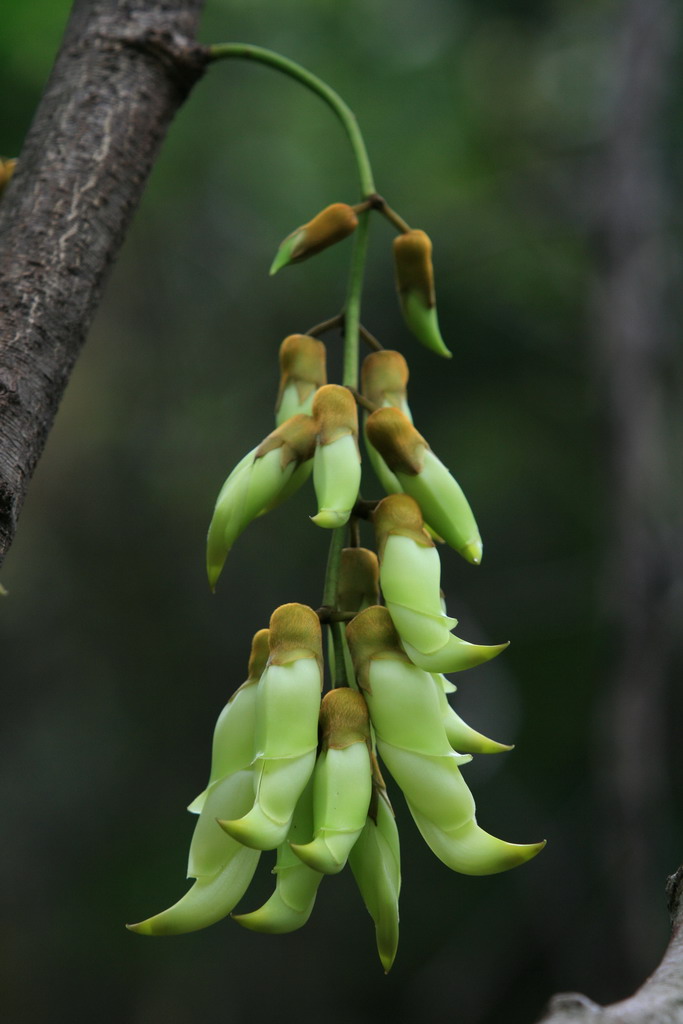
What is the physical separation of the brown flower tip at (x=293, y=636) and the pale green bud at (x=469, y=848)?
0.48ft

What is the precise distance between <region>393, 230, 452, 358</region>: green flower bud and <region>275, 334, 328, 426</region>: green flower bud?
14 centimetres

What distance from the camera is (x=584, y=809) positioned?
559cm

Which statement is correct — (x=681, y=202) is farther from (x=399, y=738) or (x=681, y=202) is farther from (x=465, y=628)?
(x=399, y=738)

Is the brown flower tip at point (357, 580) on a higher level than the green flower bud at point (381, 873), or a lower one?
higher

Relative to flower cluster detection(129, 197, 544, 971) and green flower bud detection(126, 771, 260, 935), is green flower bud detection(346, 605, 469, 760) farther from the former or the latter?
green flower bud detection(126, 771, 260, 935)

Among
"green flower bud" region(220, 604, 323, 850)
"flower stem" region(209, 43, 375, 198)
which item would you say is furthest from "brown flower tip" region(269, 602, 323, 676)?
"flower stem" region(209, 43, 375, 198)

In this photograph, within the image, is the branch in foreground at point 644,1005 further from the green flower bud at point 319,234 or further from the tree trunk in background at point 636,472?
the tree trunk in background at point 636,472

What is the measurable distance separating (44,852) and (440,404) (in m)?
3.98

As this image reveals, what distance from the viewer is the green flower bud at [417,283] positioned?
113 cm

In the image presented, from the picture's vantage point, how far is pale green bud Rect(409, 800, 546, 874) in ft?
2.51

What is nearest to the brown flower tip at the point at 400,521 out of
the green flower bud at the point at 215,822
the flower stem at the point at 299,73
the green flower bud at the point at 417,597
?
Result: the green flower bud at the point at 417,597

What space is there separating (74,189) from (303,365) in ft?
1.16

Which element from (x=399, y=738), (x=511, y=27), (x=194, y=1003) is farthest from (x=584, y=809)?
(x=399, y=738)

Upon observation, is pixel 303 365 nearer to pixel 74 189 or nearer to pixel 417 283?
pixel 417 283
